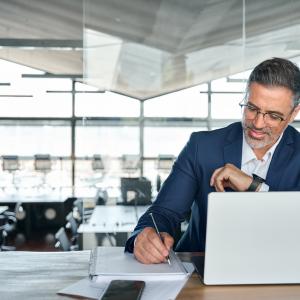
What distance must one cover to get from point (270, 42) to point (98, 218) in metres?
2.62

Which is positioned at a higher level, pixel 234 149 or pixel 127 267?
pixel 234 149

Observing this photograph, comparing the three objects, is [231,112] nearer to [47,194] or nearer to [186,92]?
[186,92]

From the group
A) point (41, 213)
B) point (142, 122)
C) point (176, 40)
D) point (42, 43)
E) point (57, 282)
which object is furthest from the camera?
point (41, 213)

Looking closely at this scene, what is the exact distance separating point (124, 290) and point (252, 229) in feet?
1.25

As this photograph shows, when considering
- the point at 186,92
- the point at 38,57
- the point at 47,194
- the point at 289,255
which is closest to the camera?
the point at 289,255

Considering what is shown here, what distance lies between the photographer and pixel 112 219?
16.3 ft

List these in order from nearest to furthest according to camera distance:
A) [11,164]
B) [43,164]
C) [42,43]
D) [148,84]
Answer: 1. [148,84]
2. [42,43]
3. [11,164]
4. [43,164]

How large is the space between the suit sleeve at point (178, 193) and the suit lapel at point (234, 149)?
128 mm

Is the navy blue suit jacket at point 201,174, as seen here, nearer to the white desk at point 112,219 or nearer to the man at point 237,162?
the man at point 237,162

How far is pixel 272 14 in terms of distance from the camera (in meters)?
5.13

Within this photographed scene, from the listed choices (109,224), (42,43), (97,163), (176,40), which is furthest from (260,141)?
(42,43)

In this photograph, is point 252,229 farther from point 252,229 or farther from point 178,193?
point 178,193

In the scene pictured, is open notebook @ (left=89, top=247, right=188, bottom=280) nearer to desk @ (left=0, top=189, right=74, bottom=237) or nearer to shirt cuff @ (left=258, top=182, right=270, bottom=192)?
shirt cuff @ (left=258, top=182, right=270, bottom=192)

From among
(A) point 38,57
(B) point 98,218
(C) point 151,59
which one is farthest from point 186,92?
(A) point 38,57
